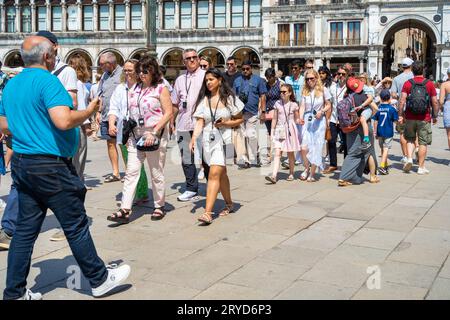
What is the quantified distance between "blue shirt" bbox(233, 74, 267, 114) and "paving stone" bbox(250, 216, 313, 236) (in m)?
4.31

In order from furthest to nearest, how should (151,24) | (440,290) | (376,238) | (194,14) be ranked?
1. (194,14)
2. (151,24)
3. (376,238)
4. (440,290)

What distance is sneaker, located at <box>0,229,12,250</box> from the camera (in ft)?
18.1

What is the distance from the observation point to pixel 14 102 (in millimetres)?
4047

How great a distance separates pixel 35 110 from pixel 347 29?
1756 inches

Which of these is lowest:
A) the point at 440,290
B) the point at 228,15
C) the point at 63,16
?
the point at 440,290

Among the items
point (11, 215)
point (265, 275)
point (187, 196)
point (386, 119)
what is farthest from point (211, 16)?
point (265, 275)

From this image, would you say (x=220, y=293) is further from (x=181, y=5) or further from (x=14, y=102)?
(x=181, y=5)

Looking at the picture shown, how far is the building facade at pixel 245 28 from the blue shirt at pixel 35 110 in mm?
43574

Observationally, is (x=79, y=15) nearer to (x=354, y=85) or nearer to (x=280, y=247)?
(x=354, y=85)

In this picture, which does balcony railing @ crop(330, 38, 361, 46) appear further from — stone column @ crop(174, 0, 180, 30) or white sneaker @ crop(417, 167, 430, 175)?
white sneaker @ crop(417, 167, 430, 175)

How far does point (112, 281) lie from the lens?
4.26m

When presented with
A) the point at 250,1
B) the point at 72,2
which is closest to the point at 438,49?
the point at 250,1

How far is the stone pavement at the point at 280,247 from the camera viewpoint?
4.45 metres
